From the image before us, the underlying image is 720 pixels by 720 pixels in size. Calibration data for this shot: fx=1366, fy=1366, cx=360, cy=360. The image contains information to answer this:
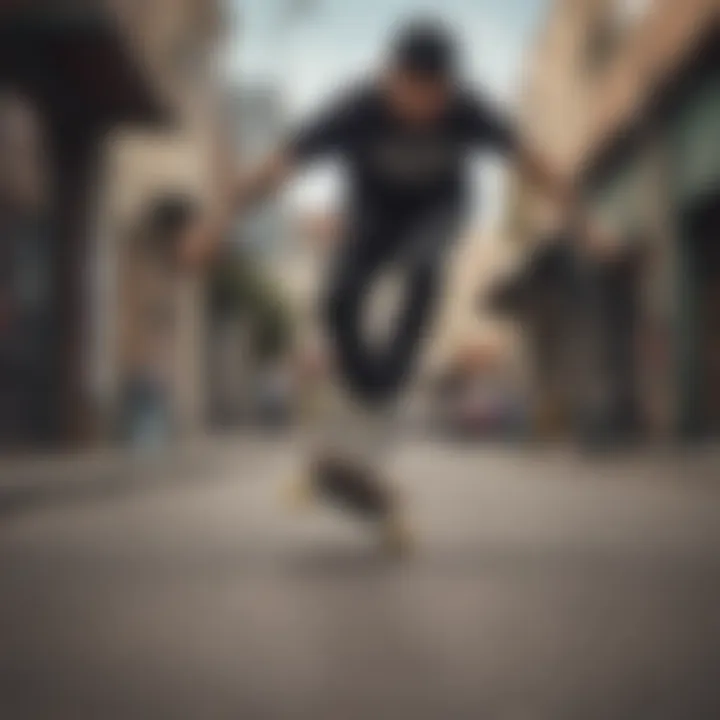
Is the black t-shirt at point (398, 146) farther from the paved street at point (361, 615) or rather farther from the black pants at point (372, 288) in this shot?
the paved street at point (361, 615)

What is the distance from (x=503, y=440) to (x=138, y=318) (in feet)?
14.8

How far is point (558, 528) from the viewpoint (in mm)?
3740

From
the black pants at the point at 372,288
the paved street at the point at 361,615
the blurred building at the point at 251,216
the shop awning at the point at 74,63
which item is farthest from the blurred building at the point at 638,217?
the black pants at the point at 372,288

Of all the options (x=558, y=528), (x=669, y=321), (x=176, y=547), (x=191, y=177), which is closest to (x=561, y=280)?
(x=669, y=321)

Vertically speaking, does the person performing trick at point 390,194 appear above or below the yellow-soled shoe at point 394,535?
above

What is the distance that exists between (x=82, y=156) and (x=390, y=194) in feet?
22.3

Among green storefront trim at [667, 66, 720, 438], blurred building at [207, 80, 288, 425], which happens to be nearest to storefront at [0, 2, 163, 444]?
blurred building at [207, 80, 288, 425]

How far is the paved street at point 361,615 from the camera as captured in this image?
1575mm

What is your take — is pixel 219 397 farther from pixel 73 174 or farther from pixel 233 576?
pixel 233 576

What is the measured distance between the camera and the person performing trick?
8.75 ft

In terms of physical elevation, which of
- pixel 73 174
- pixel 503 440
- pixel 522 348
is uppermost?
pixel 73 174

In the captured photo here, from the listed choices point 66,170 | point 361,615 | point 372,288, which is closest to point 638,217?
point 66,170

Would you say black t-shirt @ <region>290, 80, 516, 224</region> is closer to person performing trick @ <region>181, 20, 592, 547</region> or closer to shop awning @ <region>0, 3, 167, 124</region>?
person performing trick @ <region>181, 20, 592, 547</region>

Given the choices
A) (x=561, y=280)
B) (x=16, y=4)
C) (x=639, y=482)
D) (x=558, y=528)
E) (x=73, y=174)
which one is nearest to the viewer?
(x=558, y=528)
